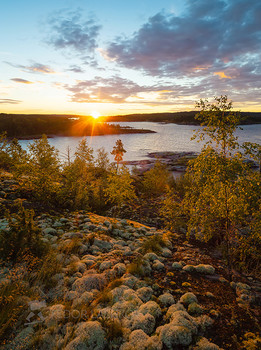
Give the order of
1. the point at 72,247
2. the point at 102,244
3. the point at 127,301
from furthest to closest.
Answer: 1. the point at 102,244
2. the point at 72,247
3. the point at 127,301

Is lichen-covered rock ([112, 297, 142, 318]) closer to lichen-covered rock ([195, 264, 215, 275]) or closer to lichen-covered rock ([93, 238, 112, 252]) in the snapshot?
lichen-covered rock ([195, 264, 215, 275])

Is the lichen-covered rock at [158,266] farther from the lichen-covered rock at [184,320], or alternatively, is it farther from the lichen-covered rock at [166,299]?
the lichen-covered rock at [184,320]

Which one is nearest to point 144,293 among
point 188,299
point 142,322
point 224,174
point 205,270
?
point 142,322

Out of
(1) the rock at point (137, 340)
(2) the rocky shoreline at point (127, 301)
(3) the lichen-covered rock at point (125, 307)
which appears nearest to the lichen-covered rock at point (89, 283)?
(2) the rocky shoreline at point (127, 301)

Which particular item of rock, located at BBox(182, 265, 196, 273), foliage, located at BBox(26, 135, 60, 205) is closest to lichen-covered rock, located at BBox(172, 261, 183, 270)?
rock, located at BBox(182, 265, 196, 273)

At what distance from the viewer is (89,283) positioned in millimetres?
5250

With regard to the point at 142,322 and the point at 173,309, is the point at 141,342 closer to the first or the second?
the point at 142,322

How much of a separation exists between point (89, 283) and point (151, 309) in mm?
1820

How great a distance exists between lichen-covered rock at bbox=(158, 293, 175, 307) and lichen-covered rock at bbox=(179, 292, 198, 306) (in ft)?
0.82

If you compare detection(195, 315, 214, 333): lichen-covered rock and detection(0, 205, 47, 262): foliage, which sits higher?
detection(0, 205, 47, 262): foliage

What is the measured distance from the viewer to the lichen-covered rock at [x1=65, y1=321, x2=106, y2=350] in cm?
353

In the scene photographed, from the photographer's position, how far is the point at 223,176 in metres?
5.55

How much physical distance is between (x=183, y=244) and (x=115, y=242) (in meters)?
3.52

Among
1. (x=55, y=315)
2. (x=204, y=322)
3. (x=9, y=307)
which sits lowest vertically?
(x=204, y=322)
